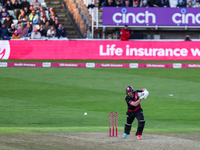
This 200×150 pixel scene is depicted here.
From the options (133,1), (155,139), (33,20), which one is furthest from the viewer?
(133,1)

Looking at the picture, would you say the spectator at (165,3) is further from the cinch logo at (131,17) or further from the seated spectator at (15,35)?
the seated spectator at (15,35)

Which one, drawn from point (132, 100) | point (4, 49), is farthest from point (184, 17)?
point (132, 100)

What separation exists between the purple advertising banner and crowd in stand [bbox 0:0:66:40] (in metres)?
3.99

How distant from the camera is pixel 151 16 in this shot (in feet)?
101

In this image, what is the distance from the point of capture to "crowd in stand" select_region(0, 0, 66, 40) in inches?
1096

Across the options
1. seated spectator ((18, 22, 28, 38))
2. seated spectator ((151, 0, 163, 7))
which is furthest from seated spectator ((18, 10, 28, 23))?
seated spectator ((151, 0, 163, 7))

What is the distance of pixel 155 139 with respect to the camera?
11750 millimetres

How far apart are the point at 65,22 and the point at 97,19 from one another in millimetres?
3416

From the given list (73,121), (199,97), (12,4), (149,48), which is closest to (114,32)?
(149,48)

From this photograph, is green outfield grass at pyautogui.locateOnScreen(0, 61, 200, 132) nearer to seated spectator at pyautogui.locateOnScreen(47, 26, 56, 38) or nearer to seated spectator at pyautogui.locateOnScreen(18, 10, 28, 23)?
seated spectator at pyautogui.locateOnScreen(47, 26, 56, 38)

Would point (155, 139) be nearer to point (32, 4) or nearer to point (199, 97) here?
point (199, 97)

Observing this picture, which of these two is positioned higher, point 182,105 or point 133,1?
point 133,1

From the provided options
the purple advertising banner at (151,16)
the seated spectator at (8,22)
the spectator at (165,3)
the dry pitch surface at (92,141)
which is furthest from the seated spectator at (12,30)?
the dry pitch surface at (92,141)

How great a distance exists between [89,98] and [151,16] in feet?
46.0
